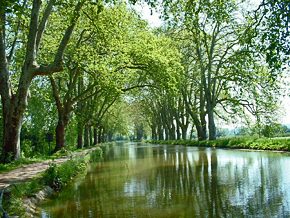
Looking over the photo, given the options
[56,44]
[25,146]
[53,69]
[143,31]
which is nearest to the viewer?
[53,69]

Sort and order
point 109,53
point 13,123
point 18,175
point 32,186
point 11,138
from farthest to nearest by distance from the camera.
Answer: point 109,53 < point 11,138 < point 13,123 < point 18,175 < point 32,186

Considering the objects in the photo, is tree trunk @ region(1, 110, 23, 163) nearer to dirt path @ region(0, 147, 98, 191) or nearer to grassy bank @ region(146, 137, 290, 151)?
dirt path @ region(0, 147, 98, 191)

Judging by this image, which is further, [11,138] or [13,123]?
[11,138]

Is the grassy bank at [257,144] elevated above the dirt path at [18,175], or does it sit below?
above

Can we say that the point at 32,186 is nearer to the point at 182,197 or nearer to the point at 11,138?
the point at 182,197

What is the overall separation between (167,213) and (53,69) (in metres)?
10.1

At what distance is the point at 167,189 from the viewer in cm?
883

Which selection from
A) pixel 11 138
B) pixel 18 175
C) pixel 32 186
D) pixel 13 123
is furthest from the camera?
pixel 11 138

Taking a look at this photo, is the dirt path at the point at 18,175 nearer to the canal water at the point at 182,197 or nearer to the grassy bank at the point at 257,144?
the canal water at the point at 182,197

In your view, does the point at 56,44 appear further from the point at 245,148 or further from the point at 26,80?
the point at 245,148

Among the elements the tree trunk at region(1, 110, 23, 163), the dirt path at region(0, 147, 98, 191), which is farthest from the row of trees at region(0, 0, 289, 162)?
the dirt path at region(0, 147, 98, 191)

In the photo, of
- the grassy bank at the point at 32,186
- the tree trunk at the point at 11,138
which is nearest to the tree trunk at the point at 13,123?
the tree trunk at the point at 11,138

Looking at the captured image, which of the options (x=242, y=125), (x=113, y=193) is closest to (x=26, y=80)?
(x=113, y=193)

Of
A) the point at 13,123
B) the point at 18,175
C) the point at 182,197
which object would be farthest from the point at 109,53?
the point at 182,197
